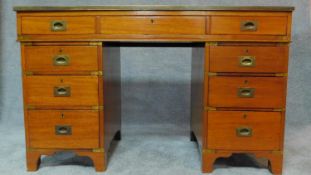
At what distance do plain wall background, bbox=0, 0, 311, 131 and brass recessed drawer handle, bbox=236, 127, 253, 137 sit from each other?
3.09ft

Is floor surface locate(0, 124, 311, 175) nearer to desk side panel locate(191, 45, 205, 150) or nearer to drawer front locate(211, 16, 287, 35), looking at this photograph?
desk side panel locate(191, 45, 205, 150)

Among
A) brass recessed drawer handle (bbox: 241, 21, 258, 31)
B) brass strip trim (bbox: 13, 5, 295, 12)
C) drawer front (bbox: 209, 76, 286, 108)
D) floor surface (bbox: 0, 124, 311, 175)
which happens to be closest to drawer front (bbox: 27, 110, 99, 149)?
floor surface (bbox: 0, 124, 311, 175)

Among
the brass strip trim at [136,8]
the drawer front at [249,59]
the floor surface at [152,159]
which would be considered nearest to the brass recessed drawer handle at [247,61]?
the drawer front at [249,59]

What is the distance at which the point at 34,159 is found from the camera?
74.2 inches

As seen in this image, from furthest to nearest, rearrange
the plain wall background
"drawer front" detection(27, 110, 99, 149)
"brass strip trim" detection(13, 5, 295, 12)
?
the plain wall background
"drawer front" detection(27, 110, 99, 149)
"brass strip trim" detection(13, 5, 295, 12)

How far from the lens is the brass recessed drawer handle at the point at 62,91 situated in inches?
71.8

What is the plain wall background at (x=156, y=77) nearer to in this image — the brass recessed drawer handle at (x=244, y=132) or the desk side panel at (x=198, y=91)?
the desk side panel at (x=198, y=91)

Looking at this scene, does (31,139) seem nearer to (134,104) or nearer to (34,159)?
(34,159)

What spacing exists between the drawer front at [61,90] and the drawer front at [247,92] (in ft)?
1.97

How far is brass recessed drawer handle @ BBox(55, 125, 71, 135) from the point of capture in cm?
185

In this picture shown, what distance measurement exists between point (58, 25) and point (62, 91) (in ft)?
1.07

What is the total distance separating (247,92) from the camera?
5.94 ft

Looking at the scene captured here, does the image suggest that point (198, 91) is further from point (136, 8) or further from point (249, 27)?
point (136, 8)

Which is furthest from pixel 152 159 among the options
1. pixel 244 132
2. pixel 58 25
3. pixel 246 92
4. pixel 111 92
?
pixel 58 25
